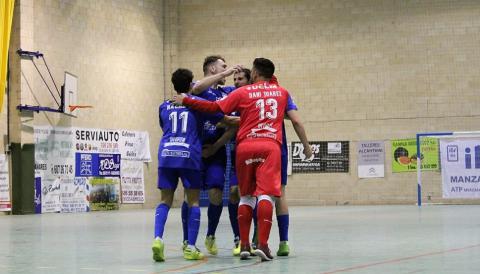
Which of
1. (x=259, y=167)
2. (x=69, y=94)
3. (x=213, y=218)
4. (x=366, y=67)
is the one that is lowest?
(x=213, y=218)

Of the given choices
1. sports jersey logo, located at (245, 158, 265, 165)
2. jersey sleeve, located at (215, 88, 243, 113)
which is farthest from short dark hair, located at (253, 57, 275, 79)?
sports jersey logo, located at (245, 158, 265, 165)

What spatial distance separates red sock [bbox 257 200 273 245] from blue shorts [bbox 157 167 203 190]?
878 millimetres

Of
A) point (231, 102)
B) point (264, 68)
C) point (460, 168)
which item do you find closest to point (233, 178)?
point (231, 102)

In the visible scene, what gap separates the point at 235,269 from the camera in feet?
22.9

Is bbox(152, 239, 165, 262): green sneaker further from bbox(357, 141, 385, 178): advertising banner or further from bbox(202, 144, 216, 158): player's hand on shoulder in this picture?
bbox(357, 141, 385, 178): advertising banner

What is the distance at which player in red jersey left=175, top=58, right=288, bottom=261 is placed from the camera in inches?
302

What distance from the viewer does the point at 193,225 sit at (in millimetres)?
8109

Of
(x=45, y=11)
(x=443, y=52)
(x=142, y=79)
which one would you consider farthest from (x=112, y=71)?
(x=443, y=52)

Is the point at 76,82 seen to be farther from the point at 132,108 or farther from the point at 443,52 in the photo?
the point at 443,52

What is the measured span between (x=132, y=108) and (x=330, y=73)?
7.97m

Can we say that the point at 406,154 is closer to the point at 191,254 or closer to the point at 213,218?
the point at 213,218

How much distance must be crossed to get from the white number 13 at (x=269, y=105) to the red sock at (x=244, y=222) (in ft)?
3.10

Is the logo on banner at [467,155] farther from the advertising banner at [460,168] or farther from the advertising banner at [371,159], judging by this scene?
the advertising banner at [371,159]

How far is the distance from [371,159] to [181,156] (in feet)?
74.3
